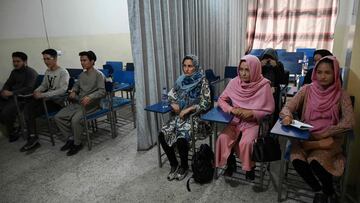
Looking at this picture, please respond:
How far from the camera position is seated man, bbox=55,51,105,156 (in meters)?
3.13

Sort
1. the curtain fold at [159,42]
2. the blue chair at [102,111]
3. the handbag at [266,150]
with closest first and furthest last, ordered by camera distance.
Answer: the handbag at [266,150] < the curtain fold at [159,42] < the blue chair at [102,111]

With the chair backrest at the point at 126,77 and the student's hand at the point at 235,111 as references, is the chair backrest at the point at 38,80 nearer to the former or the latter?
the chair backrest at the point at 126,77

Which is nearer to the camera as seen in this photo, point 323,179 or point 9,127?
point 323,179

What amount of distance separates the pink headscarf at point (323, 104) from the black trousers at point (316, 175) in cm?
28

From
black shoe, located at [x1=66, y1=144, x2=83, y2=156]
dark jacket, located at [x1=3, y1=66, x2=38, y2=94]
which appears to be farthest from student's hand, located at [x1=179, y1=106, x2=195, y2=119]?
dark jacket, located at [x1=3, y1=66, x2=38, y2=94]

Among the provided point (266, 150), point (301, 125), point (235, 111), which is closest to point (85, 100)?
point (235, 111)

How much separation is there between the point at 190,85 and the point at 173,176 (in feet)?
3.13

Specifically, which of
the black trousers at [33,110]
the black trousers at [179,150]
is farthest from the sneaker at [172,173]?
the black trousers at [33,110]

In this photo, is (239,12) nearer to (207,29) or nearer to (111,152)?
(207,29)

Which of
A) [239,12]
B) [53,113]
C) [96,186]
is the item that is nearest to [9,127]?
[53,113]

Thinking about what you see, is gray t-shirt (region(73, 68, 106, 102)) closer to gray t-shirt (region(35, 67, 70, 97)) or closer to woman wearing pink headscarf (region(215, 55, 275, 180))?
gray t-shirt (region(35, 67, 70, 97))

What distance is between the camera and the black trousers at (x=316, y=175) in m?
1.80

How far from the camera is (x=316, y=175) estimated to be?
184 centimetres

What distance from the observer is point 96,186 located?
7.95 feet
